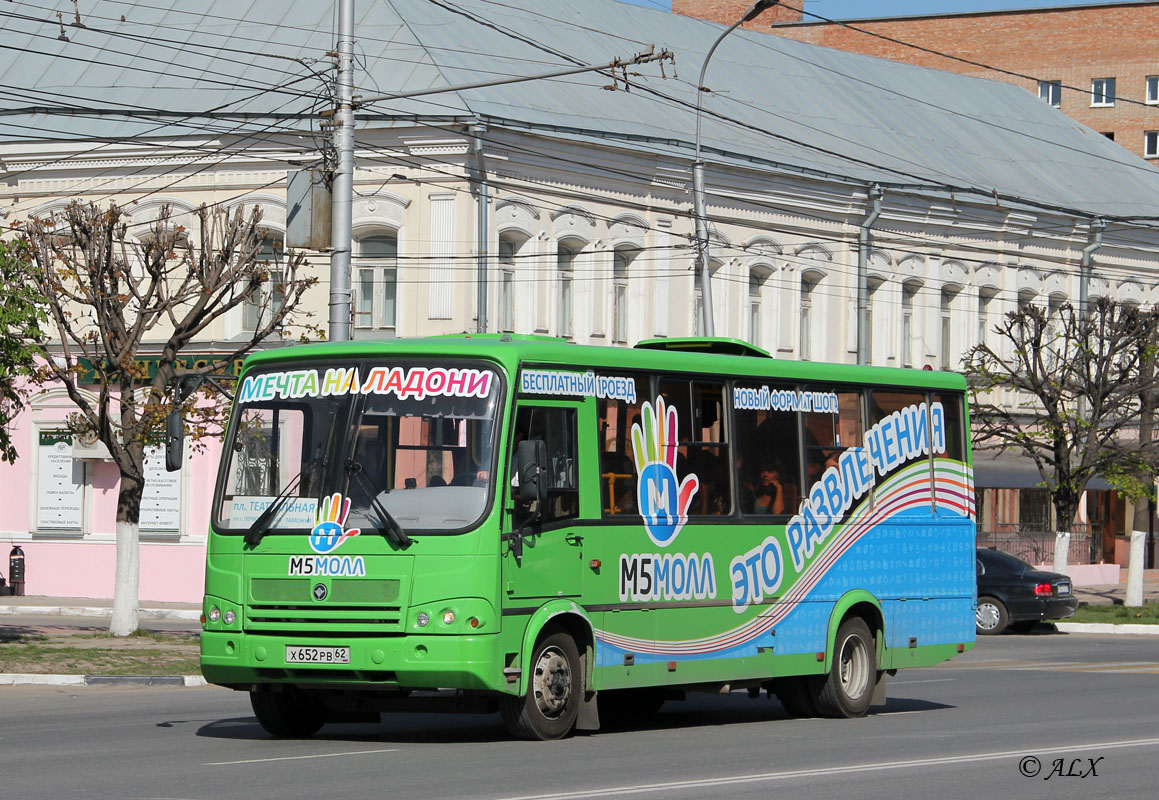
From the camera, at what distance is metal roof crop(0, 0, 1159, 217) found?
3372 cm

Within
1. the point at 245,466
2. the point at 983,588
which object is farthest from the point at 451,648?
the point at 983,588

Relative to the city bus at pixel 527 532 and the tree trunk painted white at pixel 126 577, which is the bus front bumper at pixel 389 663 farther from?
the tree trunk painted white at pixel 126 577

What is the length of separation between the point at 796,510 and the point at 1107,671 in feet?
27.4

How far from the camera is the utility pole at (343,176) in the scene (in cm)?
2114

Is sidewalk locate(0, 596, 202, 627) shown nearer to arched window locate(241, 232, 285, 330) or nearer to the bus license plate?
arched window locate(241, 232, 285, 330)

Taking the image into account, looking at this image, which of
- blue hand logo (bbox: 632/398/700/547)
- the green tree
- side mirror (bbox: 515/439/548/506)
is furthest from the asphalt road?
the green tree

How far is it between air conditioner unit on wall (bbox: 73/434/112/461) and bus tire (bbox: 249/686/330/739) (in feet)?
67.2

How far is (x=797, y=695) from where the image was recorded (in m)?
16.6

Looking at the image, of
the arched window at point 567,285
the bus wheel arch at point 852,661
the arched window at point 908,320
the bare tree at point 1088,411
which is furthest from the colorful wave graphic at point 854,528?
the arched window at point 908,320

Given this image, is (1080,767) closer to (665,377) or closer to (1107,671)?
(665,377)

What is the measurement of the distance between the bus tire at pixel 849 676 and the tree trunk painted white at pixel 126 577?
11.5 meters

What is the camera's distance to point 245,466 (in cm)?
1404

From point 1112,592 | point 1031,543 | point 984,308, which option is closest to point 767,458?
point 1112,592

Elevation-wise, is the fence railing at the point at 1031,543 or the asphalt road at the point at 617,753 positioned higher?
the fence railing at the point at 1031,543
